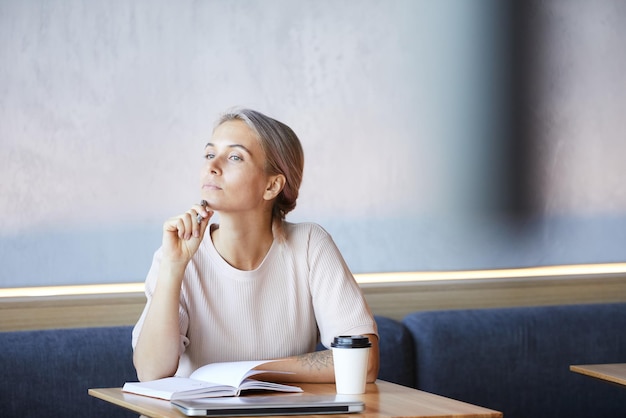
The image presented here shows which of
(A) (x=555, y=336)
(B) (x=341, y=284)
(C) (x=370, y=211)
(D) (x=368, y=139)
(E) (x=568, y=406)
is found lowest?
(E) (x=568, y=406)

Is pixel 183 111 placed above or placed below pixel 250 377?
above

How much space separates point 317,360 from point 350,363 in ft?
0.76

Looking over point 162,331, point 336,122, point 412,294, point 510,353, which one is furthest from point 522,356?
point 162,331

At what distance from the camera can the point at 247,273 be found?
2129 millimetres

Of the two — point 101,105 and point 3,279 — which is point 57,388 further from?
Answer: point 101,105

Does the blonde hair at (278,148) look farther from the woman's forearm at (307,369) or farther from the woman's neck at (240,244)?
the woman's forearm at (307,369)

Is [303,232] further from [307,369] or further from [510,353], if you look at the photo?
[510,353]

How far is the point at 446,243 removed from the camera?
119 inches

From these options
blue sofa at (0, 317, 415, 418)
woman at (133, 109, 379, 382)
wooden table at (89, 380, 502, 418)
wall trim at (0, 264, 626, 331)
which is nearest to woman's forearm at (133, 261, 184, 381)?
woman at (133, 109, 379, 382)

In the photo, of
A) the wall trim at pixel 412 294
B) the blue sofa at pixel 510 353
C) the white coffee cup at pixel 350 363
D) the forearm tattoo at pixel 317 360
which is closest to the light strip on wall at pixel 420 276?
the wall trim at pixel 412 294

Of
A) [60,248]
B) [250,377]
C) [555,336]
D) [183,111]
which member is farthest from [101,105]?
[555,336]

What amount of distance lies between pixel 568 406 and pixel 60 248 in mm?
1557

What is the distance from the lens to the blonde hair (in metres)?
2.19

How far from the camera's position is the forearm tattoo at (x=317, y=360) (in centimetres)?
193
